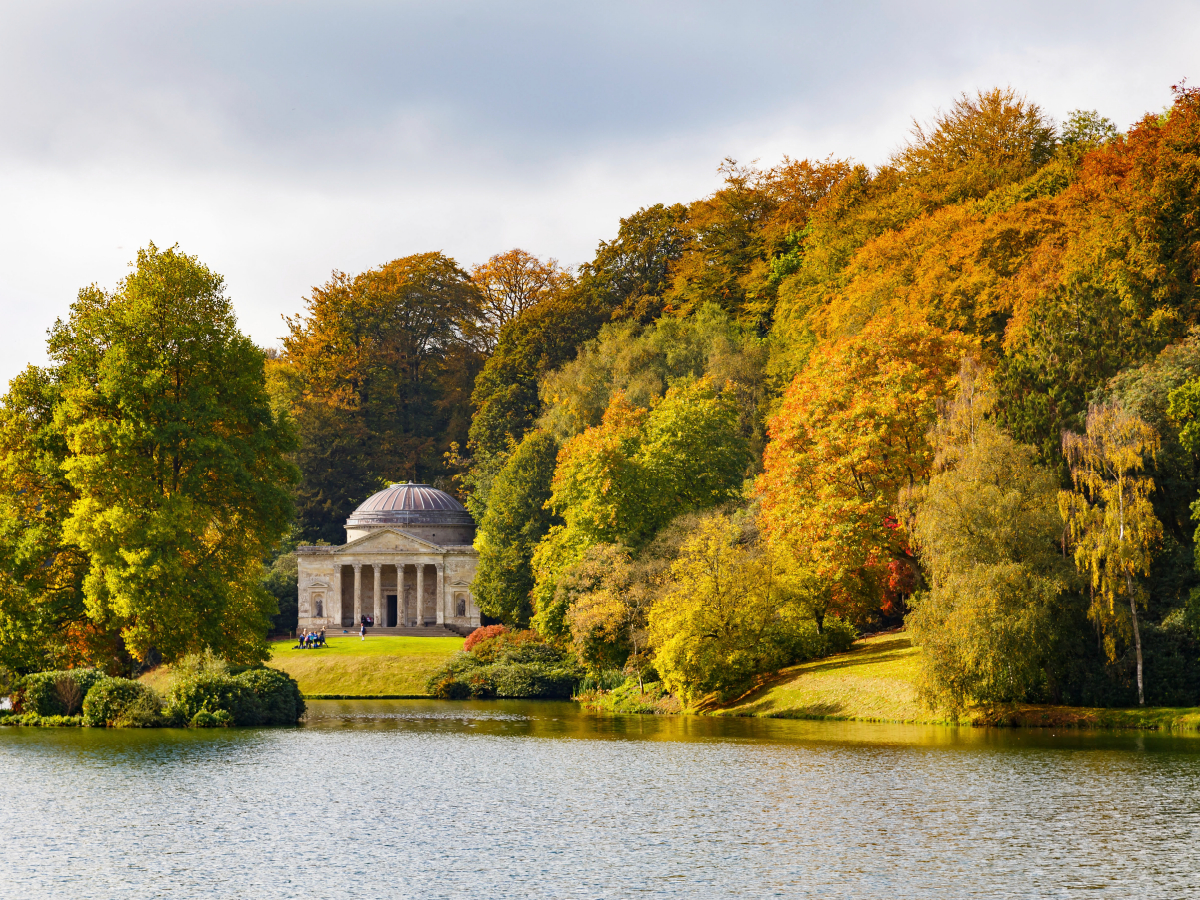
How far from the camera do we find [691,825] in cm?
1816

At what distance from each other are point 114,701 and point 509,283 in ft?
238

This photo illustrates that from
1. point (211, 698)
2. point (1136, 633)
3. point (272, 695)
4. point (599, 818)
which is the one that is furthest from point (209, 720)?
point (1136, 633)

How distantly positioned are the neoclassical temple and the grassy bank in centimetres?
4403

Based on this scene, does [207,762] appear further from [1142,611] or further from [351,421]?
[351,421]

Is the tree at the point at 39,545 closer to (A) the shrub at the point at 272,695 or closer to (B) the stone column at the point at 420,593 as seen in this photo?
(A) the shrub at the point at 272,695

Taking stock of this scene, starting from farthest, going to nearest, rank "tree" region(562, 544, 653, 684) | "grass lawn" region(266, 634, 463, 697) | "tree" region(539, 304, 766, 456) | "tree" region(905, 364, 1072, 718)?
"tree" region(539, 304, 766, 456) < "grass lawn" region(266, 634, 463, 697) < "tree" region(562, 544, 653, 684) < "tree" region(905, 364, 1072, 718)

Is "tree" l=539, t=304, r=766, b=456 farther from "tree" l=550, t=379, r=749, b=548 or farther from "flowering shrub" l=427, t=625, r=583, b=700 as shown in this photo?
"flowering shrub" l=427, t=625, r=583, b=700

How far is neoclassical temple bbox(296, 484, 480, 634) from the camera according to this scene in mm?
88312

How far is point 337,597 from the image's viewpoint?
293 ft

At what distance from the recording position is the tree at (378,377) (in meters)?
96.6

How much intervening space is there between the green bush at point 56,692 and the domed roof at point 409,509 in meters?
52.3

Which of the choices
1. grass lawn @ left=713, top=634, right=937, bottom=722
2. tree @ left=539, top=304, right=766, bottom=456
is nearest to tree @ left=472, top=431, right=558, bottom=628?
tree @ left=539, top=304, right=766, bottom=456

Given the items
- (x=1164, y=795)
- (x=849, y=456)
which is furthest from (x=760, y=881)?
(x=849, y=456)

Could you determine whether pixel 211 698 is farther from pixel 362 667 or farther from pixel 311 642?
pixel 311 642
